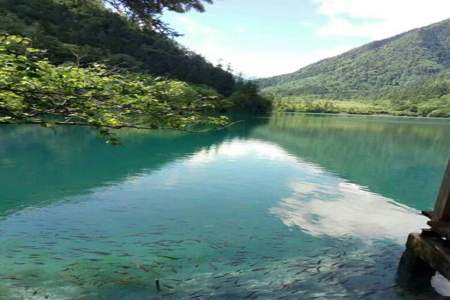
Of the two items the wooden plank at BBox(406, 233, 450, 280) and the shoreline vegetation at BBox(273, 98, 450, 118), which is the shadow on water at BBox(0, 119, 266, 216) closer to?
the wooden plank at BBox(406, 233, 450, 280)

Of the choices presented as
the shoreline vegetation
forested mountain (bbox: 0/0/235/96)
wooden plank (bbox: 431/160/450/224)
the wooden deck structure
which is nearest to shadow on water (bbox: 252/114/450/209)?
the wooden deck structure

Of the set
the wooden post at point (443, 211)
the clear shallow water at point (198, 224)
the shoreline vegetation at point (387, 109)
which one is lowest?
the shoreline vegetation at point (387, 109)

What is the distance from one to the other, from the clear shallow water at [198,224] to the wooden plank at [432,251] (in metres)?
1.06

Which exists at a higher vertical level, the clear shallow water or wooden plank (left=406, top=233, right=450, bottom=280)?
wooden plank (left=406, top=233, right=450, bottom=280)

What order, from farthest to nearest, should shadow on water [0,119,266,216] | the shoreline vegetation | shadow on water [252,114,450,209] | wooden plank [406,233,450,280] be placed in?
1. the shoreline vegetation
2. shadow on water [252,114,450,209]
3. shadow on water [0,119,266,216]
4. wooden plank [406,233,450,280]

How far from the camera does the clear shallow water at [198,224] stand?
866 centimetres

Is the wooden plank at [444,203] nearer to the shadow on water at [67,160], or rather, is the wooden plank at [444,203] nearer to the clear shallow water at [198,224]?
the clear shallow water at [198,224]

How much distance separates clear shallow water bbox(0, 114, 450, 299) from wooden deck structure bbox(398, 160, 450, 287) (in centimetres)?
46

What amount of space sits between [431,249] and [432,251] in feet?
0.21

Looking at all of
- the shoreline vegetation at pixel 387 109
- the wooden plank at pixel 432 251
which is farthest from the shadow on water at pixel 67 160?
the shoreline vegetation at pixel 387 109

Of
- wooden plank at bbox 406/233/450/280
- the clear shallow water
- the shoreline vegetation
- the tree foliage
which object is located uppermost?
the tree foliage

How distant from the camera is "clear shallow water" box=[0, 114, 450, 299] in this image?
28.4 ft

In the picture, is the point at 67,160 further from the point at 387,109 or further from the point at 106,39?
the point at 387,109

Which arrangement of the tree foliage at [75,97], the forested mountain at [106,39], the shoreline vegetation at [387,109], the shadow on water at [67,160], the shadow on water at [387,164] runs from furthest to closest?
1. the shoreline vegetation at [387,109]
2. the forested mountain at [106,39]
3. the shadow on water at [387,164]
4. the shadow on water at [67,160]
5. the tree foliage at [75,97]
